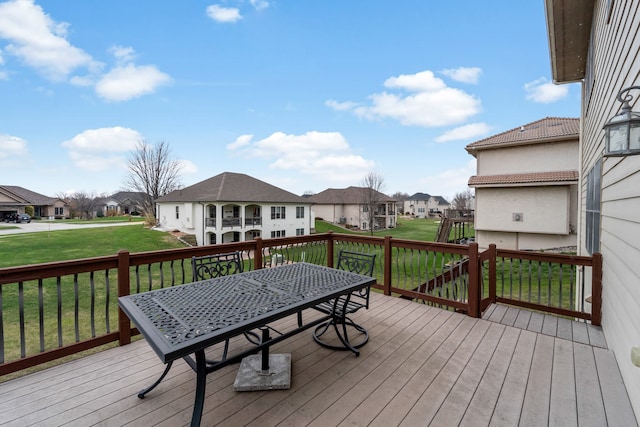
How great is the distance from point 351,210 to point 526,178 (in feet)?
84.1

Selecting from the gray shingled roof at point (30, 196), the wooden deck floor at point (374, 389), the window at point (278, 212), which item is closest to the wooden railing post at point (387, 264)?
the wooden deck floor at point (374, 389)

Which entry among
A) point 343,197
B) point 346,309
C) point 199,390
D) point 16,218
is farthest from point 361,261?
point 16,218

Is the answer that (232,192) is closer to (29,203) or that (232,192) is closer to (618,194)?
(618,194)

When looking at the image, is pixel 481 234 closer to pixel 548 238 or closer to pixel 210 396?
pixel 548 238

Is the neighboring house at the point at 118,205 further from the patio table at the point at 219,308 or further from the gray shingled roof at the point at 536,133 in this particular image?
the patio table at the point at 219,308

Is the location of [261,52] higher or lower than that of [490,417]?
higher

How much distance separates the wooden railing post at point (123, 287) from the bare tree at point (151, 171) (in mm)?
30706

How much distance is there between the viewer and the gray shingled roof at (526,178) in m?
10.8

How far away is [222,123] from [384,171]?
20365mm

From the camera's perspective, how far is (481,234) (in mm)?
13367

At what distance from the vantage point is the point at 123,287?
9.22 ft

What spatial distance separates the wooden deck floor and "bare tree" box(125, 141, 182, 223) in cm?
3150

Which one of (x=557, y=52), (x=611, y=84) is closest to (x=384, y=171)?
(x=557, y=52)

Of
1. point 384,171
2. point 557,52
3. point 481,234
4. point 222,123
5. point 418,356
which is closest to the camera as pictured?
point 418,356
